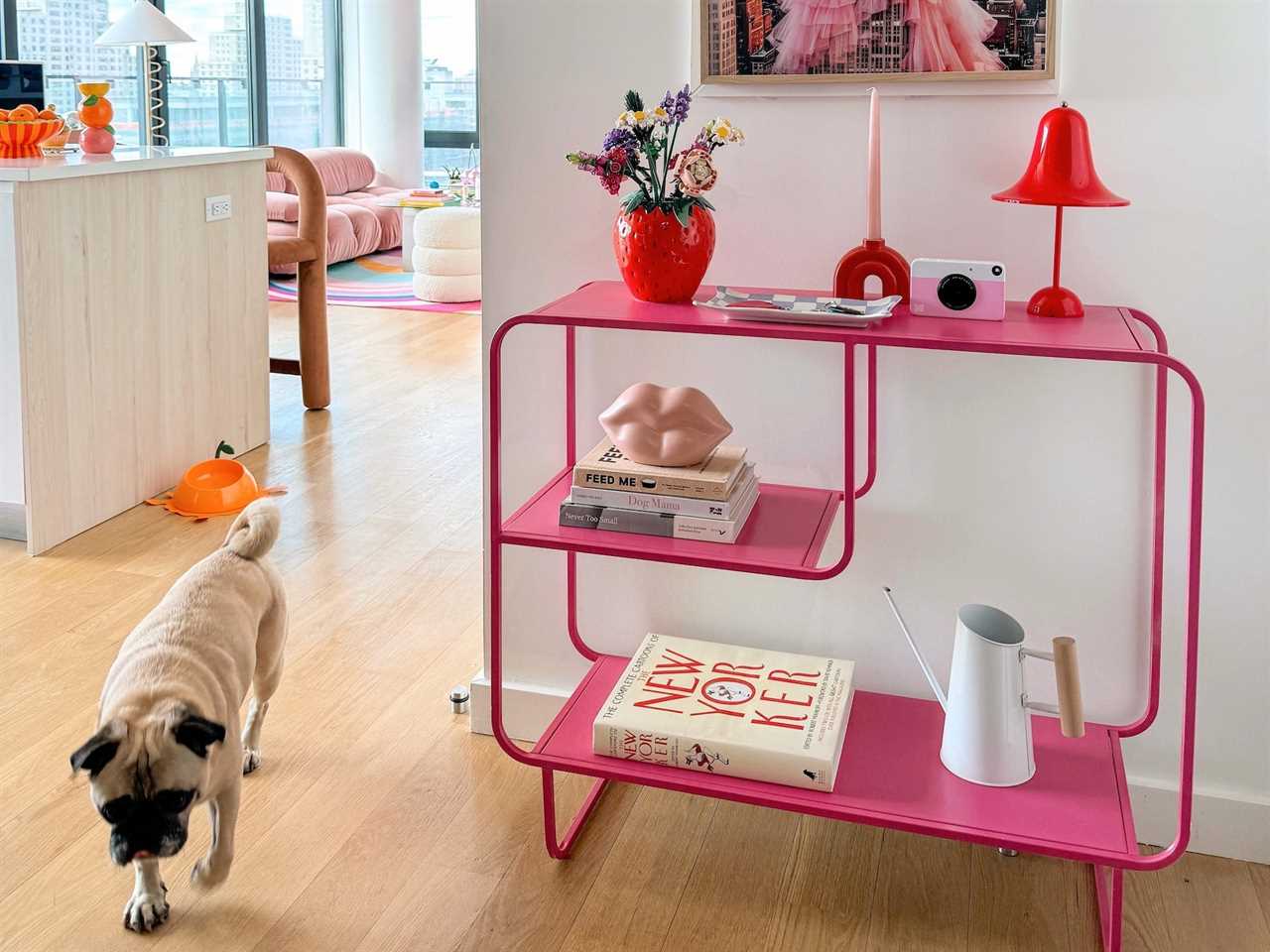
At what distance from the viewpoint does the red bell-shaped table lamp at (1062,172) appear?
160cm

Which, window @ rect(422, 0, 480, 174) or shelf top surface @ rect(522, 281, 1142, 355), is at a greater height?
window @ rect(422, 0, 480, 174)

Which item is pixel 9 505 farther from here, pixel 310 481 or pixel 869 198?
pixel 869 198

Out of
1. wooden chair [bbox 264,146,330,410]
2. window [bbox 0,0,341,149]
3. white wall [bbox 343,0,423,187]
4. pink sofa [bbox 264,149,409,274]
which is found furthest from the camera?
white wall [bbox 343,0,423,187]

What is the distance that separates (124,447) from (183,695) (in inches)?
77.7

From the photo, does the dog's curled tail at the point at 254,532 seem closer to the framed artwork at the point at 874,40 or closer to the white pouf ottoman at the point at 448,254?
the framed artwork at the point at 874,40

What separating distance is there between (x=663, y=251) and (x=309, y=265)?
9.58 feet

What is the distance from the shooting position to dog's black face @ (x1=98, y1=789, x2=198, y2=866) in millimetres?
1513

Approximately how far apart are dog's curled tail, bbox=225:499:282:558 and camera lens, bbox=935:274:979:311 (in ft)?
3.27

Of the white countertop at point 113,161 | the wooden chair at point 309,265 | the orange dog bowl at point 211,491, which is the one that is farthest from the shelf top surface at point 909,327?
the wooden chair at point 309,265

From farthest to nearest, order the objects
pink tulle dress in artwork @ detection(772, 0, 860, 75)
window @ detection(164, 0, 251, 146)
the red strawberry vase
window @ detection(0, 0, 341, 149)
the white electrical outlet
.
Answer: window @ detection(164, 0, 251, 146) → window @ detection(0, 0, 341, 149) → the white electrical outlet → pink tulle dress in artwork @ detection(772, 0, 860, 75) → the red strawberry vase

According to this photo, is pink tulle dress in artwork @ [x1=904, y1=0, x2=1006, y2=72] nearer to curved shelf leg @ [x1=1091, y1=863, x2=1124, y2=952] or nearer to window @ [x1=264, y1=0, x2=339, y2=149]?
curved shelf leg @ [x1=1091, y1=863, x2=1124, y2=952]

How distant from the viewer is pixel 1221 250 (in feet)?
5.73

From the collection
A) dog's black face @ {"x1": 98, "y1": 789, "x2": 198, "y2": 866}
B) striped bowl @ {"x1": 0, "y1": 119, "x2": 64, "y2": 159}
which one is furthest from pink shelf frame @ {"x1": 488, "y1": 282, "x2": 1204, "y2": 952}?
striped bowl @ {"x1": 0, "y1": 119, "x2": 64, "y2": 159}

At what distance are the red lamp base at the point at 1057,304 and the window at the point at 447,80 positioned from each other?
32.2 feet
